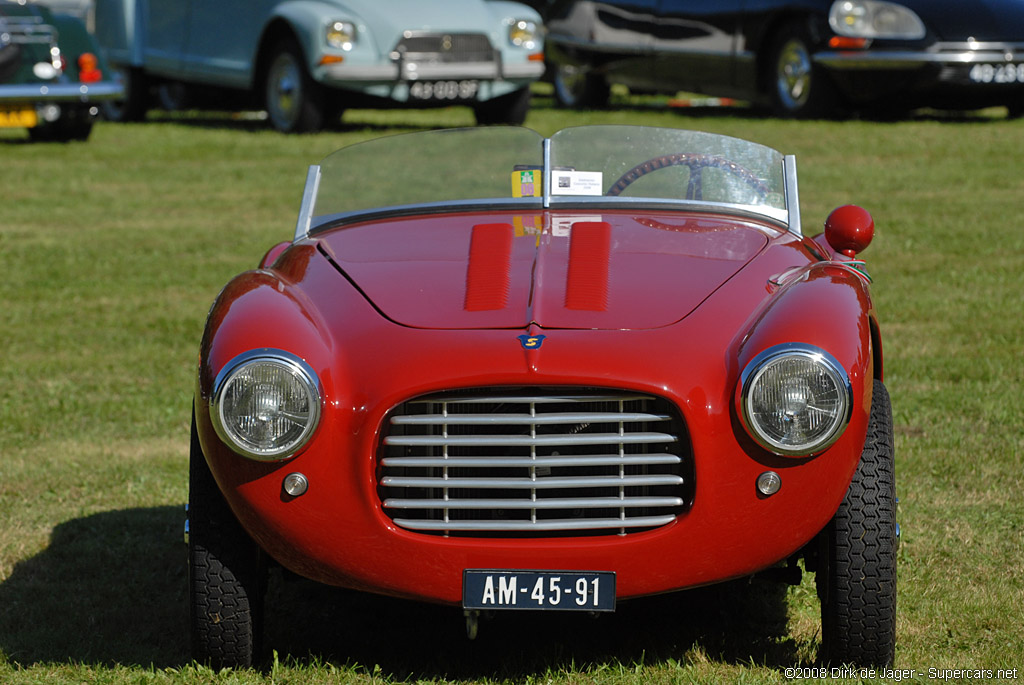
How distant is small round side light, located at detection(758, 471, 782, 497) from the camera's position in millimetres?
3459

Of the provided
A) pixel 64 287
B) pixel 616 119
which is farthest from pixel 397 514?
pixel 616 119

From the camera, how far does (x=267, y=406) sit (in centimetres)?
352

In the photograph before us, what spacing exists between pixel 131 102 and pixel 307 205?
1259 centimetres

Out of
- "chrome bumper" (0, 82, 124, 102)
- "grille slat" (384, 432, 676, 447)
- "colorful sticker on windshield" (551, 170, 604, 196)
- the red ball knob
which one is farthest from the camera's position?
"chrome bumper" (0, 82, 124, 102)

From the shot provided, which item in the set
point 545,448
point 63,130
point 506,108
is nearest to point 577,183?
point 545,448

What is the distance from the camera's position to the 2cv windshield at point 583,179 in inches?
187

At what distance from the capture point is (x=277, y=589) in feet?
Answer: 15.1

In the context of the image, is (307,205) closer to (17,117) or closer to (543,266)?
(543,266)

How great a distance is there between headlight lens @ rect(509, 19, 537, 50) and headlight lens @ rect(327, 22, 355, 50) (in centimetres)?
169

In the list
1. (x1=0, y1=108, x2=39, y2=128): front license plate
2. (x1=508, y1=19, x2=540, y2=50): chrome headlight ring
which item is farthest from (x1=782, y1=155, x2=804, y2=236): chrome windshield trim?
(x1=0, y1=108, x2=39, y2=128): front license plate

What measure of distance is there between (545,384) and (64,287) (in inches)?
259

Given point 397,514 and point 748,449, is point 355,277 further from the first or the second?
point 748,449

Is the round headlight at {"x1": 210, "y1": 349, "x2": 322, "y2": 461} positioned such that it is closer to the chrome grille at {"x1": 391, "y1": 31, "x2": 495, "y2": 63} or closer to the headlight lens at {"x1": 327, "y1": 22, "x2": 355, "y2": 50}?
the headlight lens at {"x1": 327, "y1": 22, "x2": 355, "y2": 50}

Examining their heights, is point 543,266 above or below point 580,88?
above
